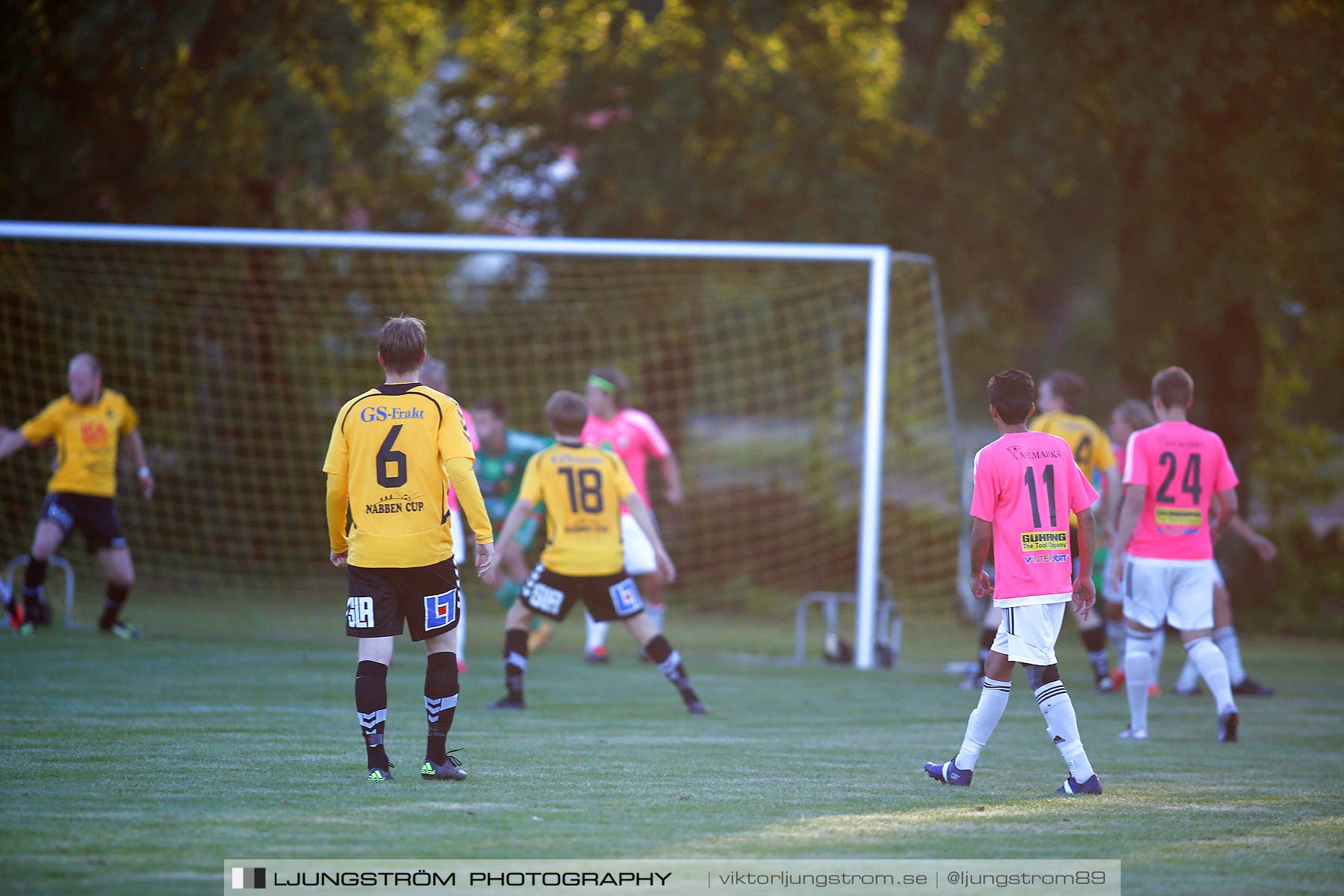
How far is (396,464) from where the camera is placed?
17.7 feet

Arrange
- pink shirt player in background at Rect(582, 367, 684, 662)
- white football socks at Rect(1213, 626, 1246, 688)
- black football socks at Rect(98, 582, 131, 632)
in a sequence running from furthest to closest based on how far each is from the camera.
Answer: pink shirt player in background at Rect(582, 367, 684, 662)
black football socks at Rect(98, 582, 131, 632)
white football socks at Rect(1213, 626, 1246, 688)

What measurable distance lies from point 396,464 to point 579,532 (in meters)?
2.61

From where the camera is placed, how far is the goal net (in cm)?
1499

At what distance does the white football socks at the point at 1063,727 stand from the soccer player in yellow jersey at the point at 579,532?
9.13ft

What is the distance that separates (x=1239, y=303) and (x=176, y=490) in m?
11.9

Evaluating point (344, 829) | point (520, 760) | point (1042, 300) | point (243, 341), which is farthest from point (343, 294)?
point (344, 829)

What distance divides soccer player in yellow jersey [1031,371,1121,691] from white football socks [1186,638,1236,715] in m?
1.70

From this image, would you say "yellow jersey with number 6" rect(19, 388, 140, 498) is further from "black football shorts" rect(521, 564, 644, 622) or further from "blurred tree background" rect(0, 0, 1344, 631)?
"blurred tree background" rect(0, 0, 1344, 631)

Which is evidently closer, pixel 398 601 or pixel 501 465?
pixel 398 601

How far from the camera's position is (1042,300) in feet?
63.3

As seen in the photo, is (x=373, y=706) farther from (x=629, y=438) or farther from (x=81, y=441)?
(x=81, y=441)

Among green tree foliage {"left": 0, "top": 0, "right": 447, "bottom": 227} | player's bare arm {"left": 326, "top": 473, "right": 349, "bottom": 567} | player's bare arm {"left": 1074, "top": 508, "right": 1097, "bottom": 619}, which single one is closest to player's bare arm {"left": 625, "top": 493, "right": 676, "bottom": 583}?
player's bare arm {"left": 326, "top": 473, "right": 349, "bottom": 567}

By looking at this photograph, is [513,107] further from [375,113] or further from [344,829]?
[344,829]

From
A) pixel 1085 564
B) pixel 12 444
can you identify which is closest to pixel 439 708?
pixel 1085 564
